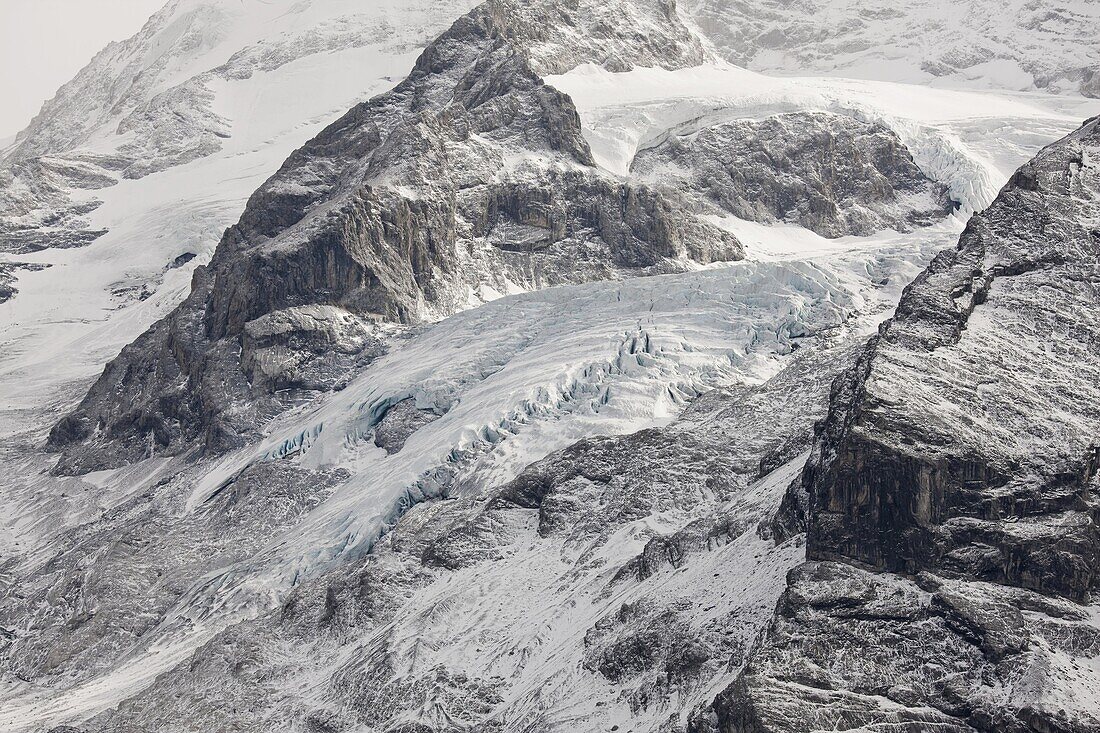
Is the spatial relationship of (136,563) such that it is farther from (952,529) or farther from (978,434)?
(952,529)

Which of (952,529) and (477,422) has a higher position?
(952,529)

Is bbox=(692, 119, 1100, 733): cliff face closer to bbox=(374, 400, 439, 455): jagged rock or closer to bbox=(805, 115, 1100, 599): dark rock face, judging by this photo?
bbox=(805, 115, 1100, 599): dark rock face

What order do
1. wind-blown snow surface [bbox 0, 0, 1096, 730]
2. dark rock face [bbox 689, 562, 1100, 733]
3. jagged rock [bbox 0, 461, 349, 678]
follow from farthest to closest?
jagged rock [bbox 0, 461, 349, 678] → wind-blown snow surface [bbox 0, 0, 1096, 730] → dark rock face [bbox 689, 562, 1100, 733]

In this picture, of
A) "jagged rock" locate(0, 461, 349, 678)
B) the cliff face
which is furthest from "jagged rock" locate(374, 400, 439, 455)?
the cliff face

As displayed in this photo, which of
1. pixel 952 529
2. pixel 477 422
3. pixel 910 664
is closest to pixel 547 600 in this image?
pixel 952 529

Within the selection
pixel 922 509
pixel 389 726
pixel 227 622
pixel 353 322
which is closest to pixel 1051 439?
pixel 922 509

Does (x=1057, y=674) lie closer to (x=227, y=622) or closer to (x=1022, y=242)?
(x=1022, y=242)

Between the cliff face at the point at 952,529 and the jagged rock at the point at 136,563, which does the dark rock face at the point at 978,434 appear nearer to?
the cliff face at the point at 952,529
